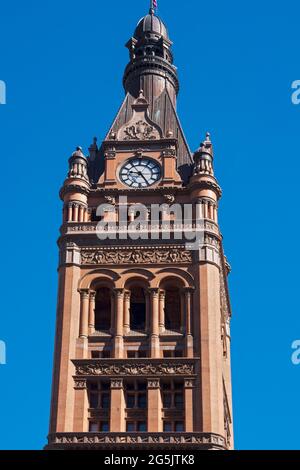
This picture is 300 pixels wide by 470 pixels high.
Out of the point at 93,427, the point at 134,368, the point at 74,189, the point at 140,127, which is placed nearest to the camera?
the point at 93,427

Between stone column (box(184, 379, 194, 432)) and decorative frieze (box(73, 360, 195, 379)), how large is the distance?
0.74 m

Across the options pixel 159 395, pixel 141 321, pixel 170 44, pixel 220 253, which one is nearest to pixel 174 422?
pixel 159 395

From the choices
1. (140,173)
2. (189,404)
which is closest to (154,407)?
(189,404)

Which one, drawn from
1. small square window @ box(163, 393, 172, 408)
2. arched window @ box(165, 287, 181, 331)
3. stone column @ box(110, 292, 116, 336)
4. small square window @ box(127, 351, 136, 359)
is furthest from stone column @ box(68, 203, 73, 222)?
small square window @ box(163, 393, 172, 408)

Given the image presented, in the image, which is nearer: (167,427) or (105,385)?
(167,427)

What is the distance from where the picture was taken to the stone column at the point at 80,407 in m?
76.3

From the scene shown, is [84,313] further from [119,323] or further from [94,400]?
[94,400]

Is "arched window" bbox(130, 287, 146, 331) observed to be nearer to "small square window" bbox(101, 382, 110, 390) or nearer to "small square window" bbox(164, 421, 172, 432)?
"small square window" bbox(101, 382, 110, 390)

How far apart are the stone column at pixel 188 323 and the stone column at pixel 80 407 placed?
25.8 ft

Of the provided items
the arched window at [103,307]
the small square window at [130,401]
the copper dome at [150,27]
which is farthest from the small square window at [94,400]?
the copper dome at [150,27]

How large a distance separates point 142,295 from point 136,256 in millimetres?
3008

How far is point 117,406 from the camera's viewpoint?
77125 mm

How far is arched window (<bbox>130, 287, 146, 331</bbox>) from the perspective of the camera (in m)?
83.2

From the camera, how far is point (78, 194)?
87750 mm
